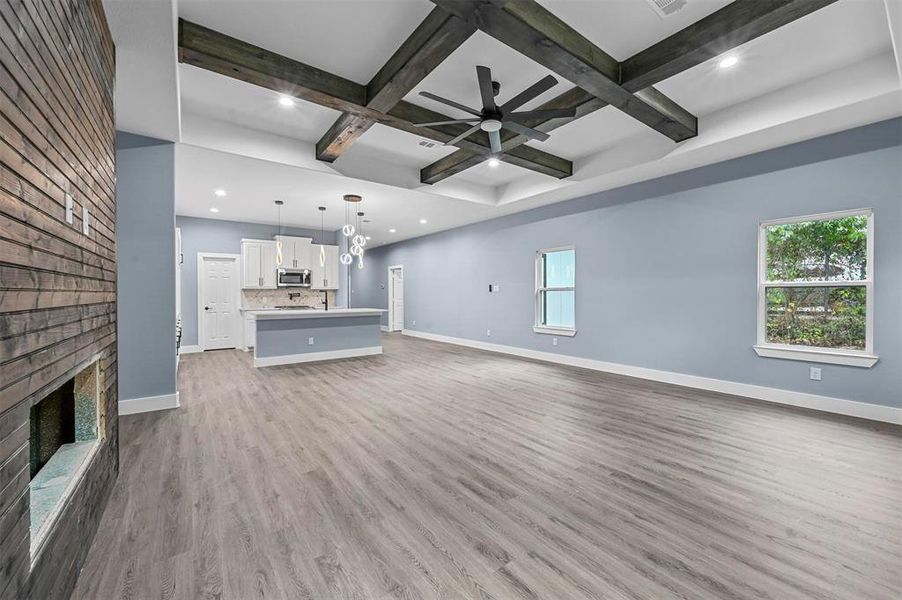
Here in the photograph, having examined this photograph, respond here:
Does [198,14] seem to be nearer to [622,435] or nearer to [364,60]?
[364,60]

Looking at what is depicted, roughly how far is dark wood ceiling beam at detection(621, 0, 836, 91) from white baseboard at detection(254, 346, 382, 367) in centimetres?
569

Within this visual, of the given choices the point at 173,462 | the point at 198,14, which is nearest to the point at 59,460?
the point at 173,462

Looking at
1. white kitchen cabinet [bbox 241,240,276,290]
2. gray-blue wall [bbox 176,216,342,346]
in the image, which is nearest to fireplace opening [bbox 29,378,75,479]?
gray-blue wall [bbox 176,216,342,346]

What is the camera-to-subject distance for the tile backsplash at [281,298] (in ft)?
27.0

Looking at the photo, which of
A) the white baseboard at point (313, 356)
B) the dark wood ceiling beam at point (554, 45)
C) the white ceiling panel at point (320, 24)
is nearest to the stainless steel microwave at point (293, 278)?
the white baseboard at point (313, 356)

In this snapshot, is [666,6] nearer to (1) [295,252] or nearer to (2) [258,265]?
(1) [295,252]

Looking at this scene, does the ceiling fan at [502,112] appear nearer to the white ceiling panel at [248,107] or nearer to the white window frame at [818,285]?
the white ceiling panel at [248,107]

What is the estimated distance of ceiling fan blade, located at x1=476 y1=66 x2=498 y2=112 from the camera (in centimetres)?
268

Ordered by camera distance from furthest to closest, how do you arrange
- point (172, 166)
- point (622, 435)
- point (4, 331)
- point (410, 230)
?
1. point (410, 230)
2. point (172, 166)
3. point (622, 435)
4. point (4, 331)

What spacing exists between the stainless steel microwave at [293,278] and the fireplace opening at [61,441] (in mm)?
6627

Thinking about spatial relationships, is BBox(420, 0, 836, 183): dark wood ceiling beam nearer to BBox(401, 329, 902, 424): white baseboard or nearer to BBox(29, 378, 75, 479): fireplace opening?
BBox(401, 329, 902, 424): white baseboard

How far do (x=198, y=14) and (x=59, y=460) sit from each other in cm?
283

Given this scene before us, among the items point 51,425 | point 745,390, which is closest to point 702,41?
point 745,390

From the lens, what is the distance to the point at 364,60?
306cm
